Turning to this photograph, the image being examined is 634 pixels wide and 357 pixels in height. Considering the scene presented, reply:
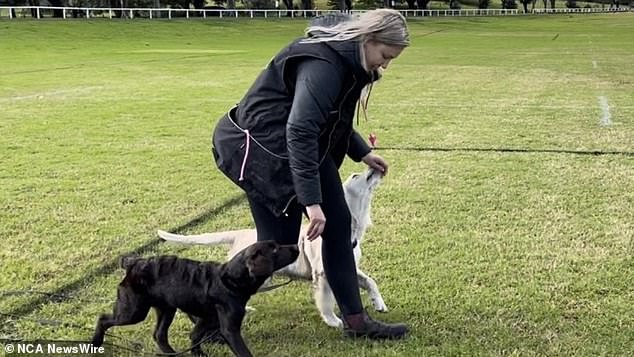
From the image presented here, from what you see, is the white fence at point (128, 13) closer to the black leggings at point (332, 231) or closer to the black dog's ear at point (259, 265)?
the black leggings at point (332, 231)

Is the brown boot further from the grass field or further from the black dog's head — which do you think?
the black dog's head

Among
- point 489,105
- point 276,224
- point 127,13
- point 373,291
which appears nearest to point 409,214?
point 373,291

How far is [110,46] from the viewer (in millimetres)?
35469

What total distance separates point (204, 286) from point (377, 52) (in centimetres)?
130

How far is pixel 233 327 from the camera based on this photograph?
144 inches

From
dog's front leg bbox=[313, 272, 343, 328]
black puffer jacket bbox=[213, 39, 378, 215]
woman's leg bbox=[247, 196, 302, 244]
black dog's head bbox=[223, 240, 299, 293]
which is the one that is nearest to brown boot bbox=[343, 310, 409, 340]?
dog's front leg bbox=[313, 272, 343, 328]

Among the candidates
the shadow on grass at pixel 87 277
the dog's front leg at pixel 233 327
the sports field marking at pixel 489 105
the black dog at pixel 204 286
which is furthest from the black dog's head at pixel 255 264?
the sports field marking at pixel 489 105

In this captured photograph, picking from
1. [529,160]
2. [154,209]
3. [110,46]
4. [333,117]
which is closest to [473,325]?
[333,117]

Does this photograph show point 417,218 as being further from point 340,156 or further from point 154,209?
point 340,156

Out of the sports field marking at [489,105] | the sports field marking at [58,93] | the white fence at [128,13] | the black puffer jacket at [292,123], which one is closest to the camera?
the black puffer jacket at [292,123]
